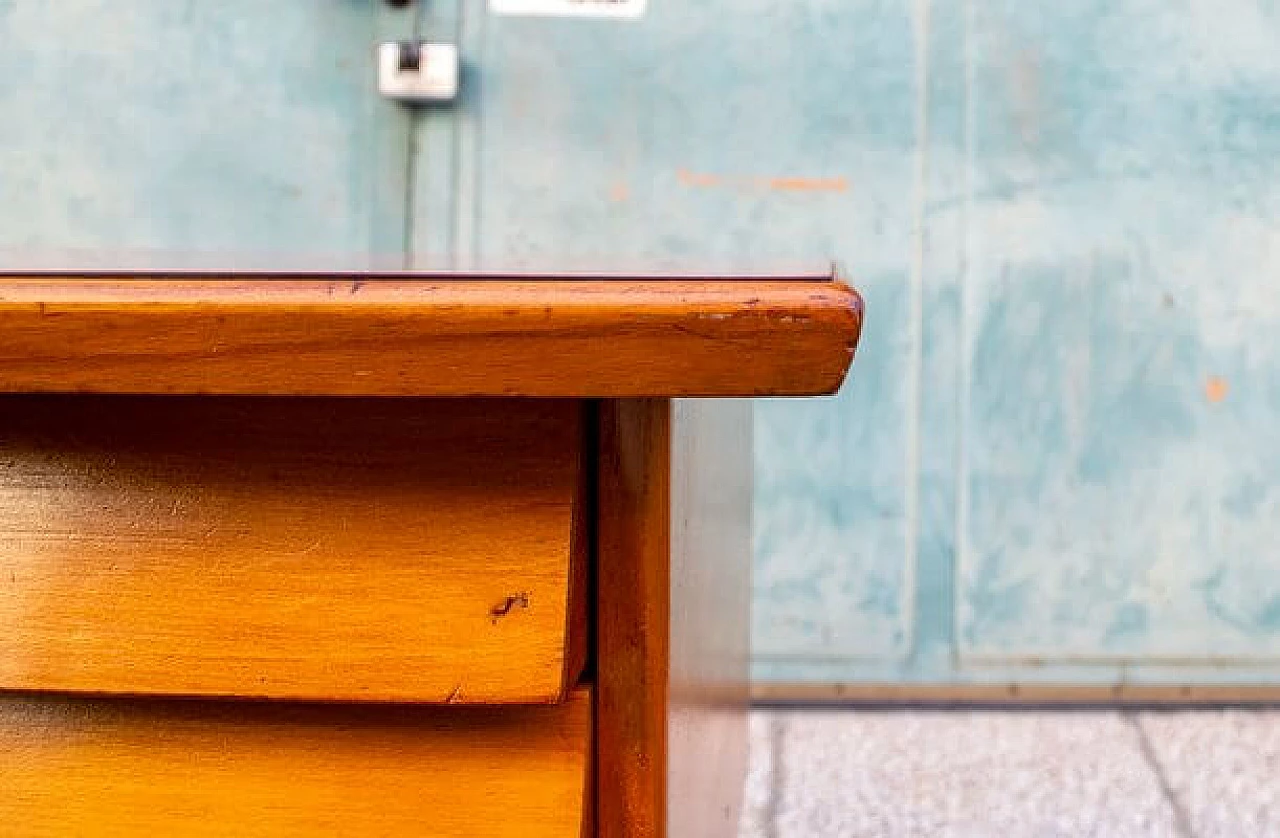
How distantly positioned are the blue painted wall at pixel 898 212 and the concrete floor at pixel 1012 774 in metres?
0.12

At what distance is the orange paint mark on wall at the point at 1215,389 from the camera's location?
76.1 inches

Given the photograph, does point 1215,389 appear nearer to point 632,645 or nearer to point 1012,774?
point 1012,774

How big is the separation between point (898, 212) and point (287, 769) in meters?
1.66

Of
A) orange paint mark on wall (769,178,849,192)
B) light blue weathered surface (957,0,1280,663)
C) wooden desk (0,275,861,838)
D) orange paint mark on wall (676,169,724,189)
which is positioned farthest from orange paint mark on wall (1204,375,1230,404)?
wooden desk (0,275,861,838)

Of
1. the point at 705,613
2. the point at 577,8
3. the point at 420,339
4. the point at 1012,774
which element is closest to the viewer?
the point at 420,339

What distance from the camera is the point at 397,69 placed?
73.6 inches

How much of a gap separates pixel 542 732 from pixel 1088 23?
1819mm

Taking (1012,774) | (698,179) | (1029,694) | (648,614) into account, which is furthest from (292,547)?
(1029,694)

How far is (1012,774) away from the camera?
1612mm

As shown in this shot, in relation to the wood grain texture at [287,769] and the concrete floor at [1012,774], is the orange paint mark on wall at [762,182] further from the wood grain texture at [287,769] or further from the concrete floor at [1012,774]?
the wood grain texture at [287,769]

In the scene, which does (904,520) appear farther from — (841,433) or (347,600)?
(347,600)

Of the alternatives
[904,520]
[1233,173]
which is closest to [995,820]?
[904,520]

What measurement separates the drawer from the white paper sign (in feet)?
5.33

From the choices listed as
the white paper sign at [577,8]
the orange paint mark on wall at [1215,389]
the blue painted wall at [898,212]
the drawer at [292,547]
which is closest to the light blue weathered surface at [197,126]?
the blue painted wall at [898,212]
